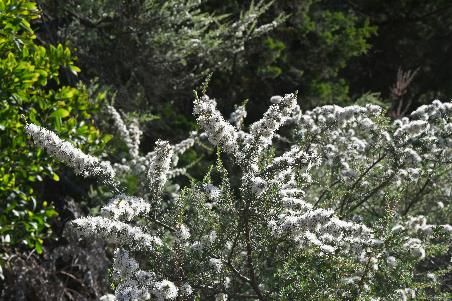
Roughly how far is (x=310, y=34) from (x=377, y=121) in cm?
545

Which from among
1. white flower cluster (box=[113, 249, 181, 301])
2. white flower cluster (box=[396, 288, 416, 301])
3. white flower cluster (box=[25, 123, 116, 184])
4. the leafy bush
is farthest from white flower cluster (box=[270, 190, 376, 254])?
the leafy bush

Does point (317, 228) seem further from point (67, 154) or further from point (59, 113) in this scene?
point (59, 113)

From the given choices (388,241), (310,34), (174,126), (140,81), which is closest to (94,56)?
(140,81)

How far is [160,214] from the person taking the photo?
10.6 ft

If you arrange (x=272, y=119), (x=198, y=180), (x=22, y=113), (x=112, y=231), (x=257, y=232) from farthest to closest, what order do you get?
(x=22, y=113), (x=198, y=180), (x=257, y=232), (x=272, y=119), (x=112, y=231)

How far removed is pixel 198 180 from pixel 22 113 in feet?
4.15

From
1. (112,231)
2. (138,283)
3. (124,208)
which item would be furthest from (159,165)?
(138,283)

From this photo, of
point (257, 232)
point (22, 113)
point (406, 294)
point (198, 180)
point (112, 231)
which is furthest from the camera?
point (22, 113)

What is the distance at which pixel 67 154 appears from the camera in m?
2.77

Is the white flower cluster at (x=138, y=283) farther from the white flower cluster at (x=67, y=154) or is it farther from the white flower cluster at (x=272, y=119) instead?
the white flower cluster at (x=272, y=119)

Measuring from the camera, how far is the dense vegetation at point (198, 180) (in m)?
2.88

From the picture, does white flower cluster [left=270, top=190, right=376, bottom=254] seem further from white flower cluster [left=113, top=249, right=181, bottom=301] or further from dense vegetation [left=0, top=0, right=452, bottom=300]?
white flower cluster [left=113, top=249, right=181, bottom=301]

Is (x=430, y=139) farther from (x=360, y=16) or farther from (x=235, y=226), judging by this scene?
(x=360, y=16)

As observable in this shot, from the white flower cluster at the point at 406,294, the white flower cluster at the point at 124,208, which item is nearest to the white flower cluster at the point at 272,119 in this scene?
the white flower cluster at the point at 124,208
